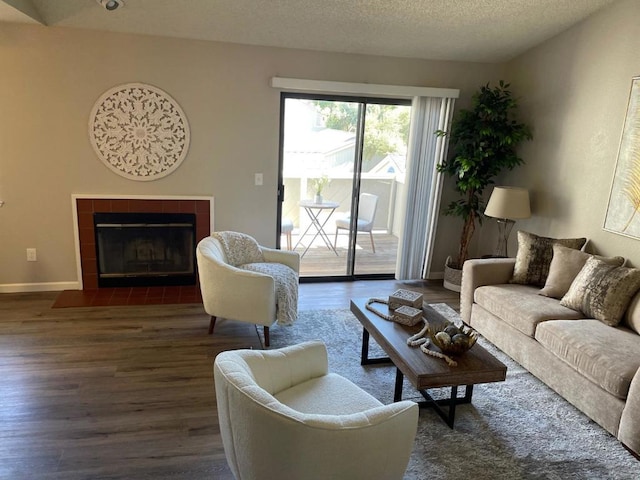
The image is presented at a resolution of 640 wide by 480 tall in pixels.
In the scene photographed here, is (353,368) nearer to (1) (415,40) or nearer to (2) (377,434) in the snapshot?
(2) (377,434)

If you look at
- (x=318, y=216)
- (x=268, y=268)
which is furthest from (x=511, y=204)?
(x=268, y=268)

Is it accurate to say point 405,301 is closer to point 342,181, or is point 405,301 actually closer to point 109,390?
point 109,390

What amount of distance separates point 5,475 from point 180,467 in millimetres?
763

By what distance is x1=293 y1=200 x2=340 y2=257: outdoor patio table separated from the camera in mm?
4766

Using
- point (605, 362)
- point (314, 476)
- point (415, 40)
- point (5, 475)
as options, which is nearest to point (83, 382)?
point (5, 475)

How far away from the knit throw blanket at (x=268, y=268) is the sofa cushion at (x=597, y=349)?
1721 mm

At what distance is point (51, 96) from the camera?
392 cm

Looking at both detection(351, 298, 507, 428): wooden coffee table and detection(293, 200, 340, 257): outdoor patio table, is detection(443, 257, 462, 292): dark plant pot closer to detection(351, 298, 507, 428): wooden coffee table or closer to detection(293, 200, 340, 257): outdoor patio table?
detection(293, 200, 340, 257): outdoor patio table

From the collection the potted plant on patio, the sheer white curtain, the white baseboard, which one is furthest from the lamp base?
the white baseboard

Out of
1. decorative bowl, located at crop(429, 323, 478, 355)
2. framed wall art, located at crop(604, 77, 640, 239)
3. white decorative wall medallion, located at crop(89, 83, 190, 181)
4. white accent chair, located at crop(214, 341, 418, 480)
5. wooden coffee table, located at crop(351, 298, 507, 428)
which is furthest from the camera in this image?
white decorative wall medallion, located at crop(89, 83, 190, 181)

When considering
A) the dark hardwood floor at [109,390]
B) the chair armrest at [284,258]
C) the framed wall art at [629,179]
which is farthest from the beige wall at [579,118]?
the dark hardwood floor at [109,390]

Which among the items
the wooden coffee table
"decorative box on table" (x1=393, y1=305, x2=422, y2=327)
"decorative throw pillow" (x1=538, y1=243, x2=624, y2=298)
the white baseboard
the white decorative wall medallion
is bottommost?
the white baseboard

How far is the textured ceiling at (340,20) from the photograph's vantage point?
3490mm

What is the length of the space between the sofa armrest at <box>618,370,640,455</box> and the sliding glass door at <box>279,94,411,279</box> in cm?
290
